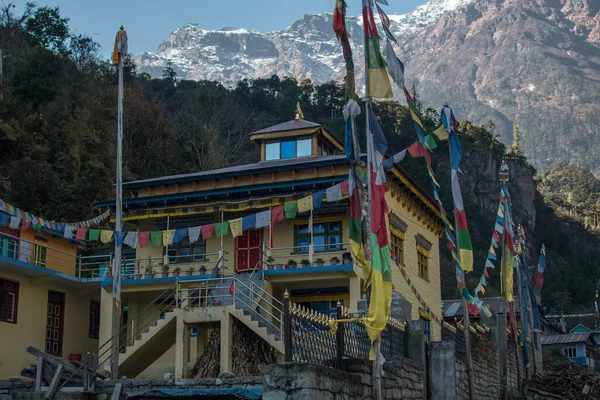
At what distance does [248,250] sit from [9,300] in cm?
875

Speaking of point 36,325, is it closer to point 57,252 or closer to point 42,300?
point 42,300

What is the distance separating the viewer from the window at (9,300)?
2944 centimetres

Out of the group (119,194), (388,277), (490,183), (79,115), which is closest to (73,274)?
(119,194)

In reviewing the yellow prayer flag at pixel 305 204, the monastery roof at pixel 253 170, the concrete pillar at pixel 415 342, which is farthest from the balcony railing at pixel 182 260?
the concrete pillar at pixel 415 342

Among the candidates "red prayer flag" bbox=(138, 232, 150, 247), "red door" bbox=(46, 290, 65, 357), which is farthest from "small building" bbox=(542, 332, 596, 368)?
"red prayer flag" bbox=(138, 232, 150, 247)

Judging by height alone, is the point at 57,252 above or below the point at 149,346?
above

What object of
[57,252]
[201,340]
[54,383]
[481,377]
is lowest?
[54,383]

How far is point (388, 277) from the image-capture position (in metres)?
15.3

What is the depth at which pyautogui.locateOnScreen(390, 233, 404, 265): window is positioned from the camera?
3155 cm

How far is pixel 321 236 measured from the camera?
101 feet

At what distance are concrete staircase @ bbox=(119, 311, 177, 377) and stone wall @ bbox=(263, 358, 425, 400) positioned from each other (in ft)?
33.7

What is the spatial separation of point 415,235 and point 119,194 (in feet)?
47.0

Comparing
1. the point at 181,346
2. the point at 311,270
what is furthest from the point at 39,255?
the point at 311,270

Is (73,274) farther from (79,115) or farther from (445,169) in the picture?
(445,169)
